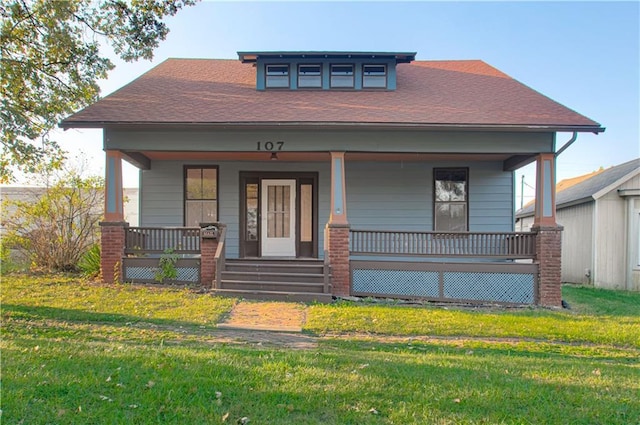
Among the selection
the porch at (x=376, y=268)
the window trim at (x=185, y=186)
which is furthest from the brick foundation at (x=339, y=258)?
the window trim at (x=185, y=186)

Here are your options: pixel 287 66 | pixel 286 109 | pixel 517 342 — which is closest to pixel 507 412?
pixel 517 342

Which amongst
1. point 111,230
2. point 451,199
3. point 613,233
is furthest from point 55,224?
point 613,233

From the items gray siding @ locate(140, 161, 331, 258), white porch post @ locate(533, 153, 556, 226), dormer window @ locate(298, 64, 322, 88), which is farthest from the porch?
dormer window @ locate(298, 64, 322, 88)

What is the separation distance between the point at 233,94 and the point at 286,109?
1.81 m

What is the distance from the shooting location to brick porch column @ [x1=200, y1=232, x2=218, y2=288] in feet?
28.5

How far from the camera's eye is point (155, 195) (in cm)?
1077

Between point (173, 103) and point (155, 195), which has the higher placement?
point (173, 103)

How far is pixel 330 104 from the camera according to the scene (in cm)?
960

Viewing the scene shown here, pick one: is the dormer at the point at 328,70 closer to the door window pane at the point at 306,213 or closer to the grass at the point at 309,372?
the door window pane at the point at 306,213

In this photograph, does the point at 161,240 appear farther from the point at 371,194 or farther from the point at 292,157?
the point at 371,194

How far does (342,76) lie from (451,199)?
4418 millimetres

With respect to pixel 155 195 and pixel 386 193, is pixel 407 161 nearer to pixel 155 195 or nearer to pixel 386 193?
pixel 386 193

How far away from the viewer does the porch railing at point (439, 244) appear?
869 cm

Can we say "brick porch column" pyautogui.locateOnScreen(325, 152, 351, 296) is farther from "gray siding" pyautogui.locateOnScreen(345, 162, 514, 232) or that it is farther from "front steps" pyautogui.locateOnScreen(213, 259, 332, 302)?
"gray siding" pyautogui.locateOnScreen(345, 162, 514, 232)
